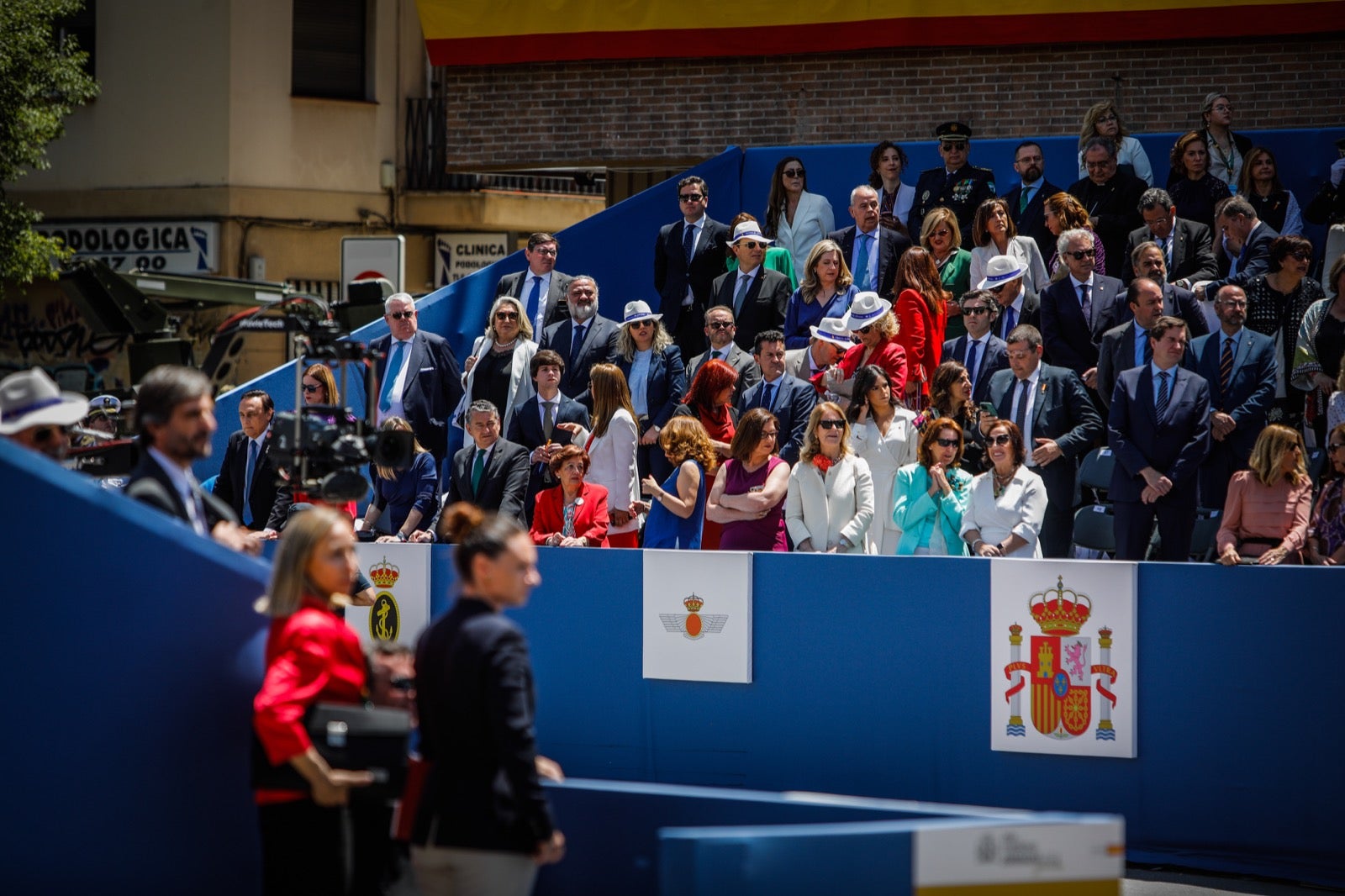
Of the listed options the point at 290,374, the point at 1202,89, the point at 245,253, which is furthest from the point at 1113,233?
the point at 245,253

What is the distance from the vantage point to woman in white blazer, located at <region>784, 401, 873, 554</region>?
447 inches

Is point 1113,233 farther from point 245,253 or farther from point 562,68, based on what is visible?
point 245,253

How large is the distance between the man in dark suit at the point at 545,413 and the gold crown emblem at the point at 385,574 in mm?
1992

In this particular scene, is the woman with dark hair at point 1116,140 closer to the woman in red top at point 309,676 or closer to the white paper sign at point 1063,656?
the white paper sign at point 1063,656

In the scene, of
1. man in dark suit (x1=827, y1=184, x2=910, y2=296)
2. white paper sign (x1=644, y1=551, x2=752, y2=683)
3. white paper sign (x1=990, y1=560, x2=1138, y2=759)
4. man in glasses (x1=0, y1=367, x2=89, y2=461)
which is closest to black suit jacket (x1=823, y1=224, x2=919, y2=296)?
man in dark suit (x1=827, y1=184, x2=910, y2=296)

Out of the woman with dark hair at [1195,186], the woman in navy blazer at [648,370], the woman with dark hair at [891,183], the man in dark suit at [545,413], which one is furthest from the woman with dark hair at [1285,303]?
the man in dark suit at [545,413]

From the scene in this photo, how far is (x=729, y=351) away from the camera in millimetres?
13766

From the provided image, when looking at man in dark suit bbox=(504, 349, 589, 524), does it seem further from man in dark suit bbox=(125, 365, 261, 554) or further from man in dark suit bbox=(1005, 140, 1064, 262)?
man in dark suit bbox=(125, 365, 261, 554)

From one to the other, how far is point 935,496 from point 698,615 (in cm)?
184

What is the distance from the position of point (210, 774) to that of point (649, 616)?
15.7 ft

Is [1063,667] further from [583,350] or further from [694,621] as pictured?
[583,350]

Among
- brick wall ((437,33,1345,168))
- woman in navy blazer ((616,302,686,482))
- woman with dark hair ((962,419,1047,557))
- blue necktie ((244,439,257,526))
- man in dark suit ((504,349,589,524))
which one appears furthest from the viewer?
brick wall ((437,33,1345,168))

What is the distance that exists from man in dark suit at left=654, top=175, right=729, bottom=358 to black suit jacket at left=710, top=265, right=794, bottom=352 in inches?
37.9

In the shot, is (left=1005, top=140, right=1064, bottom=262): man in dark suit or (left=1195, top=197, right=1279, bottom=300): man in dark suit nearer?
(left=1195, top=197, right=1279, bottom=300): man in dark suit
